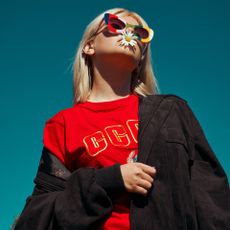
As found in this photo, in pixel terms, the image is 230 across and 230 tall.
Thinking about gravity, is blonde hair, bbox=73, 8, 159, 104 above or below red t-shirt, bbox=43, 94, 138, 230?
above

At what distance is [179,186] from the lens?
99.0 inches

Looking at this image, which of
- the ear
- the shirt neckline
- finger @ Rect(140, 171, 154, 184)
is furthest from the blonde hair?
finger @ Rect(140, 171, 154, 184)

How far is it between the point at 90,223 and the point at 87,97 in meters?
1.35

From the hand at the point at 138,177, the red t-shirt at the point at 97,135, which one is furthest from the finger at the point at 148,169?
the red t-shirt at the point at 97,135

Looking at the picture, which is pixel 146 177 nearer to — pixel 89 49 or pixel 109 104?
pixel 109 104

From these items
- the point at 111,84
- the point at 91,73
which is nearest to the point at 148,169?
the point at 111,84

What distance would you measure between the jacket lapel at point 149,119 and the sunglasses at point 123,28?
635 millimetres

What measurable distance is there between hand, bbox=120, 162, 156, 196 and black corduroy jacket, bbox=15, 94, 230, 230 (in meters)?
0.03

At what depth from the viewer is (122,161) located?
285 cm

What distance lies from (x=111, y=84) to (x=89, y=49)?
46cm

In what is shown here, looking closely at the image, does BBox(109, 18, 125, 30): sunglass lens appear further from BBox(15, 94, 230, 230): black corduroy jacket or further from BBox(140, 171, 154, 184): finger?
BBox(140, 171, 154, 184): finger

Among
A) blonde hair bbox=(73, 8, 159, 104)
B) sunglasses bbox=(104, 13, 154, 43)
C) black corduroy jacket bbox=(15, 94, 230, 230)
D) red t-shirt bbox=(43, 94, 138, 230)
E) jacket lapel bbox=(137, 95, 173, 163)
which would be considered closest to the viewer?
black corduroy jacket bbox=(15, 94, 230, 230)

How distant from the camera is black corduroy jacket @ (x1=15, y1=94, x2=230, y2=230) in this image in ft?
8.04

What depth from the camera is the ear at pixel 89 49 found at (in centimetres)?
376
